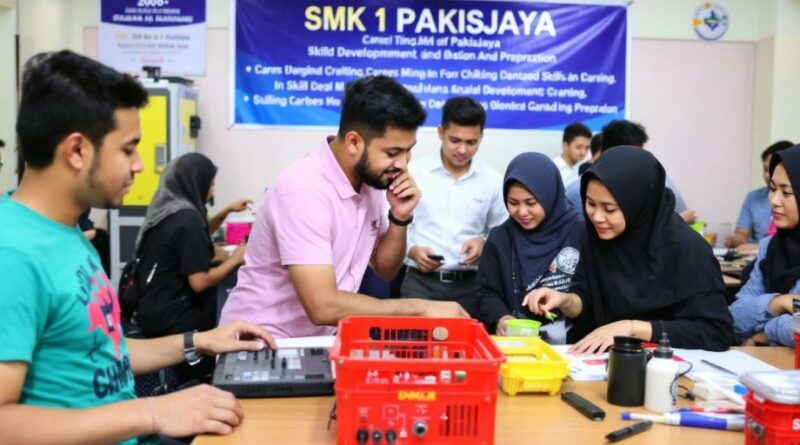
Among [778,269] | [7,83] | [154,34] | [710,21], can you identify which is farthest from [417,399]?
[710,21]

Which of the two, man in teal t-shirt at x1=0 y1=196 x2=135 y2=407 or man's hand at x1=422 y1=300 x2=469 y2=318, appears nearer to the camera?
man in teal t-shirt at x1=0 y1=196 x2=135 y2=407

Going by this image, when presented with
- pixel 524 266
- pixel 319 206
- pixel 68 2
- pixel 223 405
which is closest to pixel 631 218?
pixel 524 266

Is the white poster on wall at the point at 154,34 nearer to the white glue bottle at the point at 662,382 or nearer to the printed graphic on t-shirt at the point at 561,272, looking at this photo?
the printed graphic on t-shirt at the point at 561,272

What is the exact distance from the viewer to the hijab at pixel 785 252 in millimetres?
2309

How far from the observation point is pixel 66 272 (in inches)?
46.1

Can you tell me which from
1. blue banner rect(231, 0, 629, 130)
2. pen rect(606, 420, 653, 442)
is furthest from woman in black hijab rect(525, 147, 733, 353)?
blue banner rect(231, 0, 629, 130)

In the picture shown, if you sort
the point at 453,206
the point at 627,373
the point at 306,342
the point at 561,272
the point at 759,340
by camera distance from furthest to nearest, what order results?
the point at 453,206, the point at 561,272, the point at 759,340, the point at 306,342, the point at 627,373

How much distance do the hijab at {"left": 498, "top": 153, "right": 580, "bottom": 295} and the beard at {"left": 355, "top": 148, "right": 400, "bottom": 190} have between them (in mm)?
778

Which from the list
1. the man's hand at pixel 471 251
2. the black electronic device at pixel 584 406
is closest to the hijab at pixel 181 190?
the man's hand at pixel 471 251

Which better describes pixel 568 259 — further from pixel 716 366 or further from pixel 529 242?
pixel 716 366

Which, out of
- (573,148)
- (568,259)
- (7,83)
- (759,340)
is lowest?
(759,340)

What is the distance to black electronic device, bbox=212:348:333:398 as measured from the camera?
4.80 ft

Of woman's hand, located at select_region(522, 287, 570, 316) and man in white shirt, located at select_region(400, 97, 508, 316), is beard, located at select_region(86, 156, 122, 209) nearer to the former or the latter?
woman's hand, located at select_region(522, 287, 570, 316)

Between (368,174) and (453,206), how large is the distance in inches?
71.1
